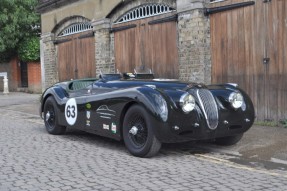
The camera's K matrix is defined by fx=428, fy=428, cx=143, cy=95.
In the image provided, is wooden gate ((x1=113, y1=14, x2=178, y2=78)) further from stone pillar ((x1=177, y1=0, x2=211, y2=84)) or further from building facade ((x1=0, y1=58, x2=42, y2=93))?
building facade ((x1=0, y1=58, x2=42, y2=93))

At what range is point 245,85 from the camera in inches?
382

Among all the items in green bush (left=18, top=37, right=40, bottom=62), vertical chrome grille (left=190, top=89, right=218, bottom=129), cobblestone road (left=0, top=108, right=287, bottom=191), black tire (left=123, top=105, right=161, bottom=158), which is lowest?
cobblestone road (left=0, top=108, right=287, bottom=191)

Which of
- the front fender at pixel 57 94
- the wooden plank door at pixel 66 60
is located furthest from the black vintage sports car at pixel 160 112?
the wooden plank door at pixel 66 60

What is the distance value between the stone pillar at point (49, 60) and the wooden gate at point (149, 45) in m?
4.96

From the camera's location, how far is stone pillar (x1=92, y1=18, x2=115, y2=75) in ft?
46.5

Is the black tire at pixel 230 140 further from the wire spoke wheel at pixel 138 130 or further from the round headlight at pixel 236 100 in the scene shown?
the wire spoke wheel at pixel 138 130

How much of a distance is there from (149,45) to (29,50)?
42.0ft

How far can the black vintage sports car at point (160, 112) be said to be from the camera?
6.12 meters

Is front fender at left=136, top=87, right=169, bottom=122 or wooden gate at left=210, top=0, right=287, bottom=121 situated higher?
wooden gate at left=210, top=0, right=287, bottom=121

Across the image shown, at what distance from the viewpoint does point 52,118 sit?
353 inches

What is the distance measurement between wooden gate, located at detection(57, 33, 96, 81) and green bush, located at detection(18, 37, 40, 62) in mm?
6205

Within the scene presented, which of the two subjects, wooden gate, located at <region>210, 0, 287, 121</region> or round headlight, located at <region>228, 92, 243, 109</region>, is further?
wooden gate, located at <region>210, 0, 287, 121</region>

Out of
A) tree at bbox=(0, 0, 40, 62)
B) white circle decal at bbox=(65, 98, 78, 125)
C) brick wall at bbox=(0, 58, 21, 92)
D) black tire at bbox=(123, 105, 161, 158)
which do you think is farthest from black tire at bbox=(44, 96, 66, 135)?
brick wall at bbox=(0, 58, 21, 92)

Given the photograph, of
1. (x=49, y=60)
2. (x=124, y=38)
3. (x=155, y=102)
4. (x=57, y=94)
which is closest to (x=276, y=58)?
(x=155, y=102)
